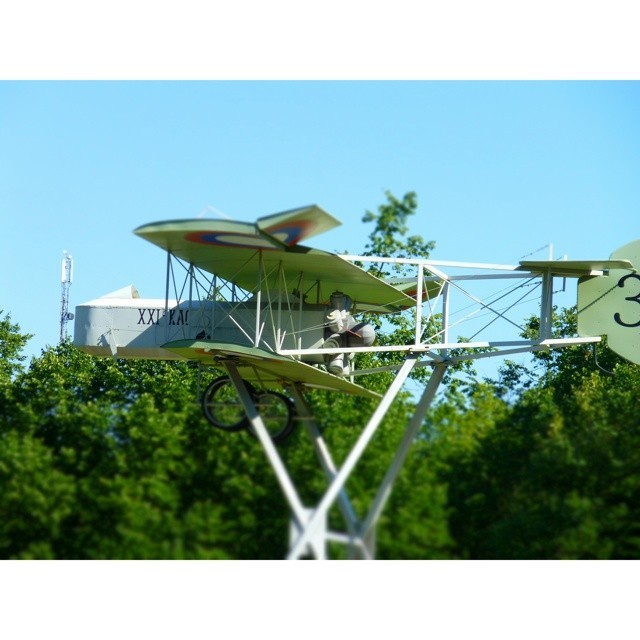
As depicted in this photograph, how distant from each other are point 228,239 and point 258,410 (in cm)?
332

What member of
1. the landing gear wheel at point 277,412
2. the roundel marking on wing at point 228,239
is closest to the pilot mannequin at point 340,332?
the landing gear wheel at point 277,412

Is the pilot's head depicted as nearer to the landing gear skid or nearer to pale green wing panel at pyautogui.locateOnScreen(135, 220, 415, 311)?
pale green wing panel at pyautogui.locateOnScreen(135, 220, 415, 311)

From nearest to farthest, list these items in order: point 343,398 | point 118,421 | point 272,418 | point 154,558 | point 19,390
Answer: point 154,558
point 272,418
point 118,421
point 343,398
point 19,390

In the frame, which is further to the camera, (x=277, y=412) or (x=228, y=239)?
(x=277, y=412)

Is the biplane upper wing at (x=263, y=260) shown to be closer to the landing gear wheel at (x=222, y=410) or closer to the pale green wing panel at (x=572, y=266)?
the landing gear wheel at (x=222, y=410)

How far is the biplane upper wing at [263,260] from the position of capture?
14117 millimetres

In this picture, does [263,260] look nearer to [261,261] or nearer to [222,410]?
[261,261]

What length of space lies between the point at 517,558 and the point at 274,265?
19.8ft

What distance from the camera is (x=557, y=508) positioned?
55.6 ft

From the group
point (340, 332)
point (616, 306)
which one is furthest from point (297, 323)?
point (616, 306)

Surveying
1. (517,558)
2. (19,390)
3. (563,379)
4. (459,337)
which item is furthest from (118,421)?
(563,379)

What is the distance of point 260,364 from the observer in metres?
A: 16.2

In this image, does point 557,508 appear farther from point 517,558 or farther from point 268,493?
point 268,493

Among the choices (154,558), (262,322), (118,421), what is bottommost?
(154,558)
